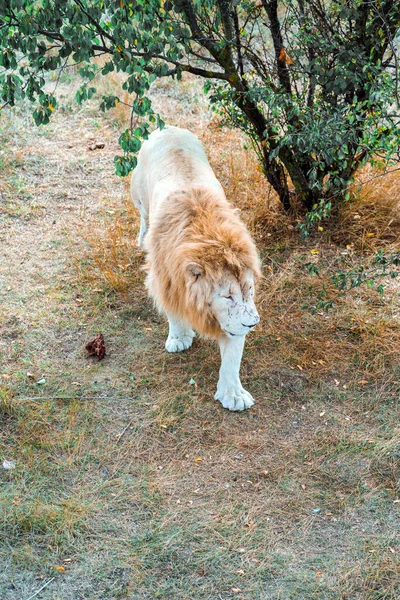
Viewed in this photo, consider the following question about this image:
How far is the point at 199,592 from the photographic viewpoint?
331 cm

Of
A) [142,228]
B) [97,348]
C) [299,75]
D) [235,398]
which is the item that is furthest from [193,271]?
[299,75]

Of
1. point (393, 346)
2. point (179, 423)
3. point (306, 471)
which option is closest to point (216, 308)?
point (179, 423)

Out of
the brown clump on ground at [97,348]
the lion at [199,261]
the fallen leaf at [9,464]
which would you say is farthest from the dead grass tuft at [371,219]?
the fallen leaf at [9,464]

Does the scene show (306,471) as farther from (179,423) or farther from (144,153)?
(144,153)

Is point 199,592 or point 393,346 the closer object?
point 199,592

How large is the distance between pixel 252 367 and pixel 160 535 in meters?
1.63

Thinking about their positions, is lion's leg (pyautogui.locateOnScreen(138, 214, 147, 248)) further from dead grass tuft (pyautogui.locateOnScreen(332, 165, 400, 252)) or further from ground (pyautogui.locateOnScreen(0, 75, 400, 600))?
dead grass tuft (pyautogui.locateOnScreen(332, 165, 400, 252))

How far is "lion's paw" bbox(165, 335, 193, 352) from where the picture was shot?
199 inches

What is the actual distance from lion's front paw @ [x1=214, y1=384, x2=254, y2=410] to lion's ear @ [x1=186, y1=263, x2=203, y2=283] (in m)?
0.86

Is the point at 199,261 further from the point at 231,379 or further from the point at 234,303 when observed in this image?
the point at 231,379

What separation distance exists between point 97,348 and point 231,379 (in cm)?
112

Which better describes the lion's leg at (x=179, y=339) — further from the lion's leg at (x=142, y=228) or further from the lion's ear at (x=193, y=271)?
the lion's leg at (x=142, y=228)

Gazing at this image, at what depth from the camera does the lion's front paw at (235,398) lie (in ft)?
14.8

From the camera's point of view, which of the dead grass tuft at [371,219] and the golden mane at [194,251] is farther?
the dead grass tuft at [371,219]
